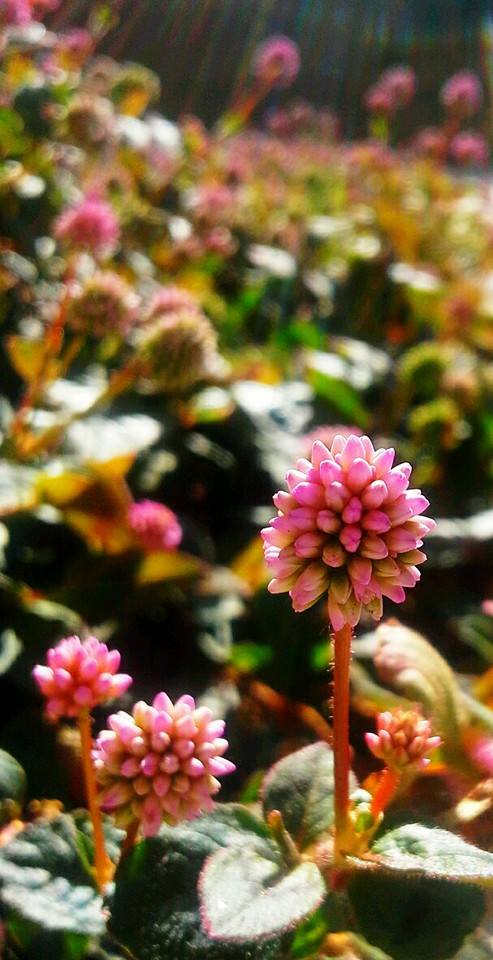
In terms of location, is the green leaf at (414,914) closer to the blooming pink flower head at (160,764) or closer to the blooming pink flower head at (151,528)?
the blooming pink flower head at (160,764)

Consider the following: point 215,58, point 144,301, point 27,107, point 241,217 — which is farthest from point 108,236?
point 215,58

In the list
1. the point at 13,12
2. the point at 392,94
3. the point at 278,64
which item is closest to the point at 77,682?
the point at 13,12

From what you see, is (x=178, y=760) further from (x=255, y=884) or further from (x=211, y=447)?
(x=211, y=447)

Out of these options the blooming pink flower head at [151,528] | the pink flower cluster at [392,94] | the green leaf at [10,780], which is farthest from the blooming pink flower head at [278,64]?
the green leaf at [10,780]

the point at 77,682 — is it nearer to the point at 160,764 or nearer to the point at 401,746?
the point at 160,764

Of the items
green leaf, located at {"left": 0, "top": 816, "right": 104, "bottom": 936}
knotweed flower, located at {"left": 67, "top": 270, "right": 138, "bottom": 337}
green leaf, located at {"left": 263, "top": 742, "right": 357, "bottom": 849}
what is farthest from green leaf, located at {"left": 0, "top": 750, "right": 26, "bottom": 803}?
knotweed flower, located at {"left": 67, "top": 270, "right": 138, "bottom": 337}

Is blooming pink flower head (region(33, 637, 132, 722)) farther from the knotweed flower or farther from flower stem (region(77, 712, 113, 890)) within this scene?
the knotweed flower
